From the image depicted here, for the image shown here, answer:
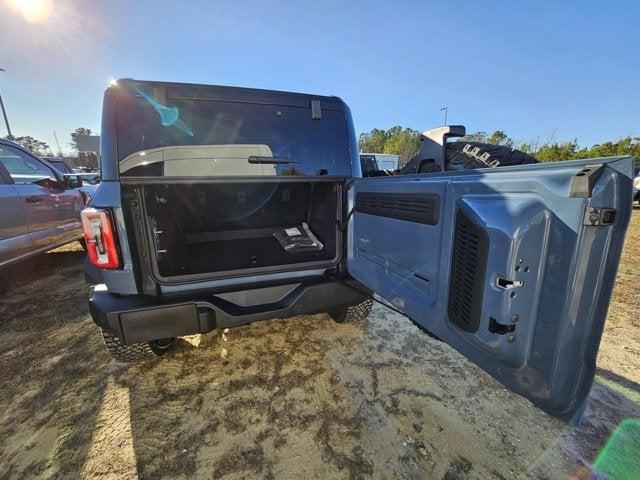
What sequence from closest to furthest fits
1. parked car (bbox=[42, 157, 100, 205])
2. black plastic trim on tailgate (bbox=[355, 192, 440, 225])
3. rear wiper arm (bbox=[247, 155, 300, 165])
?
black plastic trim on tailgate (bbox=[355, 192, 440, 225])
rear wiper arm (bbox=[247, 155, 300, 165])
parked car (bbox=[42, 157, 100, 205])

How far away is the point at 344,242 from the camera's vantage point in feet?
7.66

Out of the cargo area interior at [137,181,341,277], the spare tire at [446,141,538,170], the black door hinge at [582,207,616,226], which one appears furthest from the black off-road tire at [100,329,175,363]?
the spare tire at [446,141,538,170]

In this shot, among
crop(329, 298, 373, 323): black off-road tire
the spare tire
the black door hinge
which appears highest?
the spare tire

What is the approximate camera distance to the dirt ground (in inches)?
61.7

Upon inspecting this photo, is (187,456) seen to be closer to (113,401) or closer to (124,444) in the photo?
(124,444)

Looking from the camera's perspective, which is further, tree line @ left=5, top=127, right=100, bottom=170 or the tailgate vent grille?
tree line @ left=5, top=127, right=100, bottom=170

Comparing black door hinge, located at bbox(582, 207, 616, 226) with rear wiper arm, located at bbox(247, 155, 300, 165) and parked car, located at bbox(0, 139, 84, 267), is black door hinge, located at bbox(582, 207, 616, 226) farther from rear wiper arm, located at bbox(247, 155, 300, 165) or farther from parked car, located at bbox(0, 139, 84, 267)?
parked car, located at bbox(0, 139, 84, 267)

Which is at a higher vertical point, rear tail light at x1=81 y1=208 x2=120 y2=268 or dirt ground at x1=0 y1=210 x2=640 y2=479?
rear tail light at x1=81 y1=208 x2=120 y2=268

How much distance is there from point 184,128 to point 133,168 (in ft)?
1.38

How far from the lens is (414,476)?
1.49m

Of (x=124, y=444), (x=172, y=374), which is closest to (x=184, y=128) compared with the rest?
(x=172, y=374)

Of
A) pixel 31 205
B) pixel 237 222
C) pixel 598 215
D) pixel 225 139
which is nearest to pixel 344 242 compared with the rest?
pixel 225 139

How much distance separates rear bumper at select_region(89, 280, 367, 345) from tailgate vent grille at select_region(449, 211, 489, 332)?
3.21ft

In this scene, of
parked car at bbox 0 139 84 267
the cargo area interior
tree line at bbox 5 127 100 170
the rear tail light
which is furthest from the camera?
tree line at bbox 5 127 100 170
